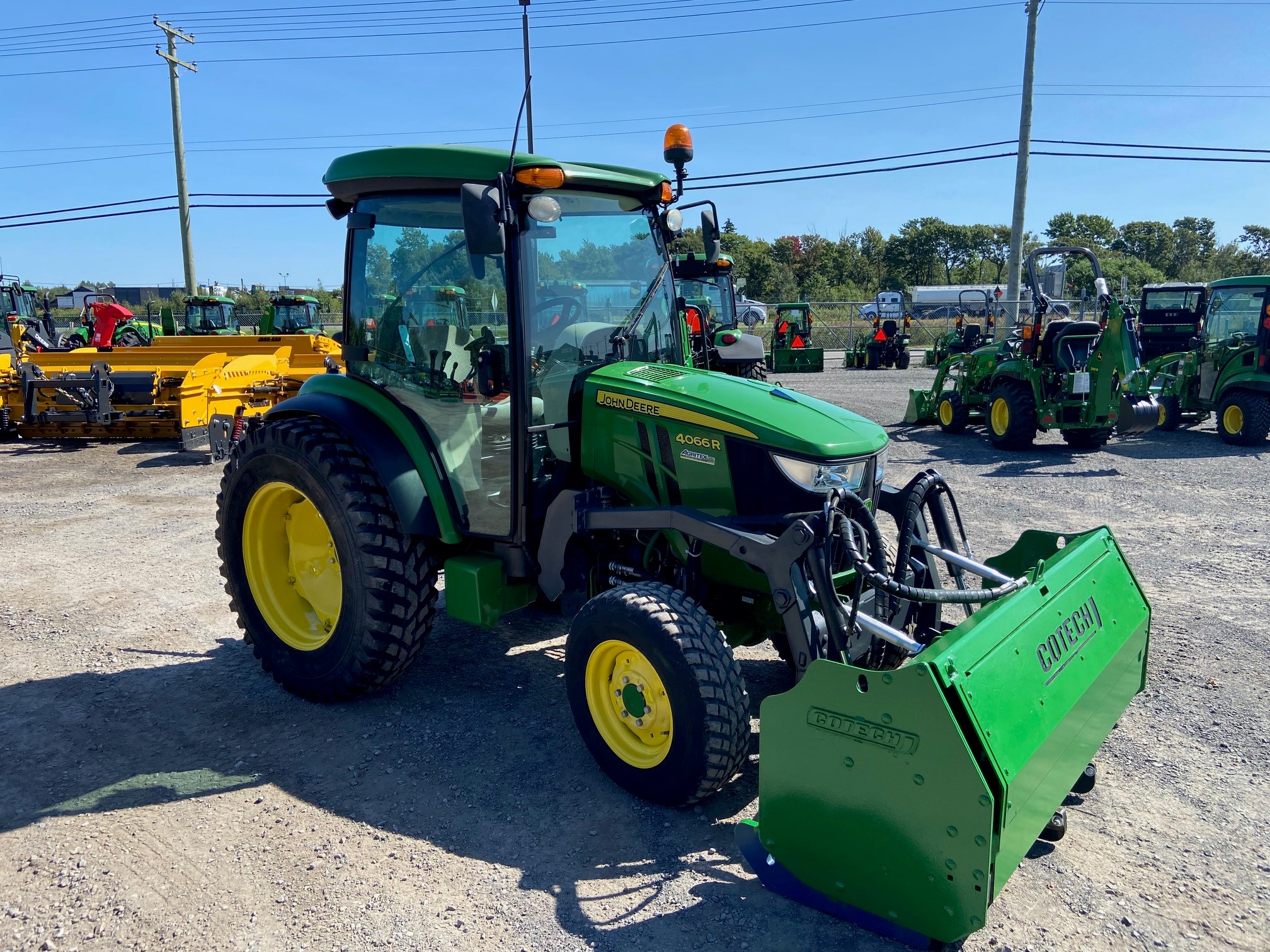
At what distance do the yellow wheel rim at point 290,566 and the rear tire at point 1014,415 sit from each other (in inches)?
373

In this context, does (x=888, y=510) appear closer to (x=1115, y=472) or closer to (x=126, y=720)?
(x=126, y=720)

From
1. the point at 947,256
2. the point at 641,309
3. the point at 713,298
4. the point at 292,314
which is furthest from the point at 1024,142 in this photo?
the point at 947,256

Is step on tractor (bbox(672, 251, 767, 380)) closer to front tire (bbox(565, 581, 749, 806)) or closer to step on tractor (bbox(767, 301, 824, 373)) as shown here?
front tire (bbox(565, 581, 749, 806))

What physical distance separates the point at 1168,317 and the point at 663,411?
51.0 ft

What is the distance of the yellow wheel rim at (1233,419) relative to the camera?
11461 millimetres

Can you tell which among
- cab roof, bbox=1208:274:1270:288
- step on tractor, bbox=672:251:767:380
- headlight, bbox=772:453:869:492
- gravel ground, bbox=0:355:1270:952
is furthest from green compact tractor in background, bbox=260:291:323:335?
headlight, bbox=772:453:869:492

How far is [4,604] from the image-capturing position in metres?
5.64

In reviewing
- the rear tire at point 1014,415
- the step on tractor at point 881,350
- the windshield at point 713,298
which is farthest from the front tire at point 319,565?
the step on tractor at point 881,350

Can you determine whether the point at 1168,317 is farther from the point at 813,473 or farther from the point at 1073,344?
the point at 813,473

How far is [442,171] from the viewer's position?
12.2 feet

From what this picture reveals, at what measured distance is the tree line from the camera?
160 ft

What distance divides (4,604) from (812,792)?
5.44m

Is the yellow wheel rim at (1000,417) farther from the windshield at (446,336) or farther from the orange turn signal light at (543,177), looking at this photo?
the orange turn signal light at (543,177)

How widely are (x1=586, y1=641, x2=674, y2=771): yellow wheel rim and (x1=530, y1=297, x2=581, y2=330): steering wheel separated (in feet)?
4.71
